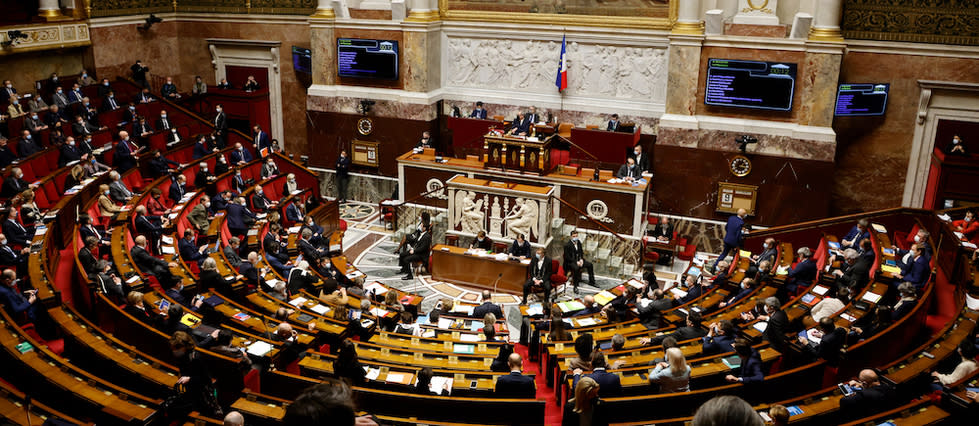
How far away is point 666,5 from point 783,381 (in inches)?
456

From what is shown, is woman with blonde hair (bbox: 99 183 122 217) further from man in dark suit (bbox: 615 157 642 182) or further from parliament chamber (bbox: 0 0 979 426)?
man in dark suit (bbox: 615 157 642 182)

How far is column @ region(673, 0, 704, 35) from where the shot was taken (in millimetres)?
16547

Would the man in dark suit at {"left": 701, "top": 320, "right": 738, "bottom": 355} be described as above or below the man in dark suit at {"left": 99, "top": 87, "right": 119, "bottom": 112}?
below

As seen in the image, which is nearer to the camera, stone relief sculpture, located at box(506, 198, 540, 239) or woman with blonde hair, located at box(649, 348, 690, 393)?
woman with blonde hair, located at box(649, 348, 690, 393)

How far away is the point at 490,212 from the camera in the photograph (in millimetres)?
15750

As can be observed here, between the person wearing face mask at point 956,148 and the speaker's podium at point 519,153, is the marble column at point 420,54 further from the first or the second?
the person wearing face mask at point 956,148

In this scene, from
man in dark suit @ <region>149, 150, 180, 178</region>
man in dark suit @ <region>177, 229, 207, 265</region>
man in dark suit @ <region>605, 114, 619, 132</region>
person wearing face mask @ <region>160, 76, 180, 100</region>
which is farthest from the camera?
person wearing face mask @ <region>160, 76, 180, 100</region>

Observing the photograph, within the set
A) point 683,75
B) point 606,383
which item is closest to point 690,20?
point 683,75

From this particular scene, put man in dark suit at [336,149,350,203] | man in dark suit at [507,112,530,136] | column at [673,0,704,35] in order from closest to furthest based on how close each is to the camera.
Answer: column at [673,0,704,35] < man in dark suit at [507,112,530,136] < man in dark suit at [336,149,350,203]

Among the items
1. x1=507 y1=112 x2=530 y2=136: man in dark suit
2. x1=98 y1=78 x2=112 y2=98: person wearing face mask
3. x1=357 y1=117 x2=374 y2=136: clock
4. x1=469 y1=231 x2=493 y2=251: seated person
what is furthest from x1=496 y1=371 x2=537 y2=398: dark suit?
x1=98 y1=78 x2=112 y2=98: person wearing face mask

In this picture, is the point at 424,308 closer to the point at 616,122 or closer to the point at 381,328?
the point at 381,328

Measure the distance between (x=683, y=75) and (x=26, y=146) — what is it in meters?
14.4

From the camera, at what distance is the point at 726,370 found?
8.20m

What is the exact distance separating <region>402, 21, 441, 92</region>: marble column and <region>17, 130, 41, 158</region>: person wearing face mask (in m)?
8.65
